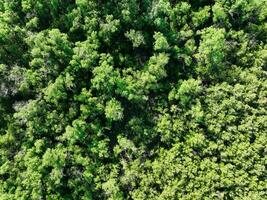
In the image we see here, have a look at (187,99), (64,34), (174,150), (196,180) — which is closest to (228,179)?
(196,180)

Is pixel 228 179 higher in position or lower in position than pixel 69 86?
lower

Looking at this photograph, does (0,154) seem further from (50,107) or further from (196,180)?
(196,180)

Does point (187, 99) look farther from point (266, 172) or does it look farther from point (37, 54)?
point (37, 54)

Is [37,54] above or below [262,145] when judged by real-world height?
above

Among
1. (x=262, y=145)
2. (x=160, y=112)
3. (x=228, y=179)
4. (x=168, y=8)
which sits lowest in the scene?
(x=228, y=179)

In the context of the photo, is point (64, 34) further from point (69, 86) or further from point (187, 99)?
point (187, 99)

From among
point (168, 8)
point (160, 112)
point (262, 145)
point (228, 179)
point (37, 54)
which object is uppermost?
point (168, 8)
